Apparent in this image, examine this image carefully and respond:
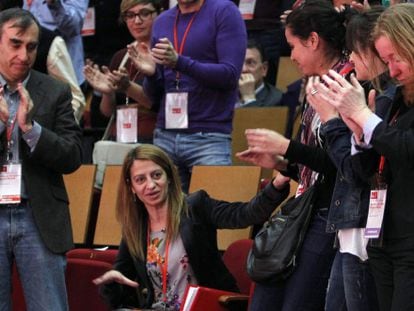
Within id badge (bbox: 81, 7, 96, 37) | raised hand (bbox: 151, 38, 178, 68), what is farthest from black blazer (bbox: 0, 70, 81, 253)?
id badge (bbox: 81, 7, 96, 37)

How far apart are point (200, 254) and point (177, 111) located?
118 cm

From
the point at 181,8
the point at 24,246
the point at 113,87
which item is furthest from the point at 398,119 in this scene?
the point at 113,87

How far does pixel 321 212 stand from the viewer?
10.9ft

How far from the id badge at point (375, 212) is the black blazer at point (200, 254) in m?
1.08

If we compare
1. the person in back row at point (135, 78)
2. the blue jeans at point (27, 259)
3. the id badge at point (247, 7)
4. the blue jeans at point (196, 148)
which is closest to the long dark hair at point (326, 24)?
the blue jeans at point (27, 259)

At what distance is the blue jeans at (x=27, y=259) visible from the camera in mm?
3938

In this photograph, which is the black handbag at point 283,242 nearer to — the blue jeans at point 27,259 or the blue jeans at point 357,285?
the blue jeans at point 357,285

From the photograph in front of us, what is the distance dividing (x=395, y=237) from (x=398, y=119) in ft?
1.14

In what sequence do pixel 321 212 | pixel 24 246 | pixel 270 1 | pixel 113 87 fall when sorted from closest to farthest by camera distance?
pixel 321 212, pixel 24 246, pixel 113 87, pixel 270 1

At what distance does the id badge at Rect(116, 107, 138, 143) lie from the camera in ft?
18.0

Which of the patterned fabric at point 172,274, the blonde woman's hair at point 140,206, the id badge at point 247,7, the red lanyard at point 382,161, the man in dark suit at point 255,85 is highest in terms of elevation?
the id badge at point 247,7

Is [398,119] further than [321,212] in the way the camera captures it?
No

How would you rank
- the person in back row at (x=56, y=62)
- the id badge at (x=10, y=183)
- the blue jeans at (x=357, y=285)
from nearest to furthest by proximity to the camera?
the blue jeans at (x=357, y=285) < the id badge at (x=10, y=183) < the person in back row at (x=56, y=62)

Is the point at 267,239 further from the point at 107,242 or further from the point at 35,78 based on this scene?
the point at 107,242
